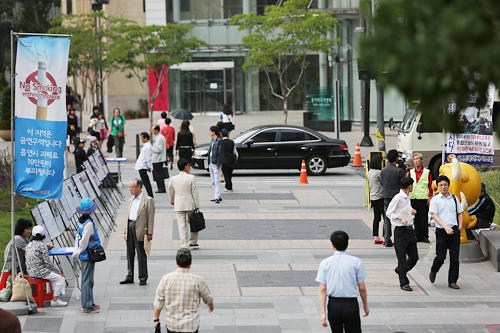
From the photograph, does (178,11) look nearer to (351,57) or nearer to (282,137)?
(351,57)

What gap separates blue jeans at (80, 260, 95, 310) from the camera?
28.9 ft

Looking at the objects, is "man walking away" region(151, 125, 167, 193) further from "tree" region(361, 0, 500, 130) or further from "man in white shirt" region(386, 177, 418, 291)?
"tree" region(361, 0, 500, 130)

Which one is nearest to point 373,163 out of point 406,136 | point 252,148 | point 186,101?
point 406,136

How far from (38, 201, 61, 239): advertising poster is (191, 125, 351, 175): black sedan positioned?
1142 centimetres

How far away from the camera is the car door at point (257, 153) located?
71.3 feet

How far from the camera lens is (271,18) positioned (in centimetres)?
3209

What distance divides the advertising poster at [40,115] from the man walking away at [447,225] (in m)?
5.52

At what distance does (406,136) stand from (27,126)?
1355 centimetres

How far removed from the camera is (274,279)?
10.5 m

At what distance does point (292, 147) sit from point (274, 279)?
38.3 ft

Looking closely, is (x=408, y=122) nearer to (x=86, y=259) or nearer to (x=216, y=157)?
(x=216, y=157)

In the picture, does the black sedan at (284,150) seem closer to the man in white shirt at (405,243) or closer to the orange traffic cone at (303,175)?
the orange traffic cone at (303,175)

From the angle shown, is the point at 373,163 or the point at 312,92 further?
the point at 312,92

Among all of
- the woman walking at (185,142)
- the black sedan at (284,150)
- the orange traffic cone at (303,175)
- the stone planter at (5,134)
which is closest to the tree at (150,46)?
the stone planter at (5,134)
